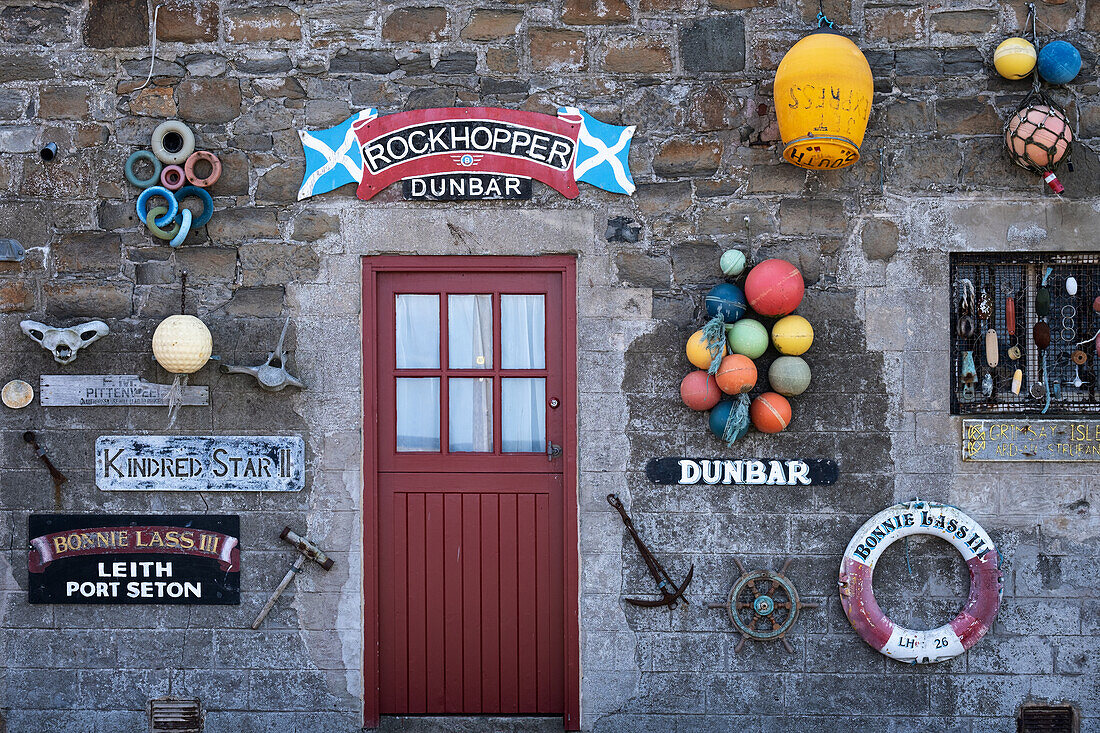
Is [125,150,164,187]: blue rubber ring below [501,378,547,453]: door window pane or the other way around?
the other way around

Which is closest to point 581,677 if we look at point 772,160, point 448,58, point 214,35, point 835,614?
point 835,614

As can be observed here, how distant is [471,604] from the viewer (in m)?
4.45

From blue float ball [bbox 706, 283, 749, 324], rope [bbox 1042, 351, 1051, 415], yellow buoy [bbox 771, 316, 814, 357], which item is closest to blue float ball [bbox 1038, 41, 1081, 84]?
rope [bbox 1042, 351, 1051, 415]

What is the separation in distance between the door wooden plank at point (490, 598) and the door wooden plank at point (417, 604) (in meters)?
0.30

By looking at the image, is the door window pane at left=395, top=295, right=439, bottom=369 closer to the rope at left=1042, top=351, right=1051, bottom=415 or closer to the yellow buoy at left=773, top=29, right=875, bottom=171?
the yellow buoy at left=773, top=29, right=875, bottom=171

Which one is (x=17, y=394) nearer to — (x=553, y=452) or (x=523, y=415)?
(x=523, y=415)

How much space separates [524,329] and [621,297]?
0.53 metres

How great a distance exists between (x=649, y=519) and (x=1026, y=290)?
2.27 metres

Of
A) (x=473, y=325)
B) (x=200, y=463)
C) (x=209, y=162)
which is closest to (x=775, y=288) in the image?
(x=473, y=325)

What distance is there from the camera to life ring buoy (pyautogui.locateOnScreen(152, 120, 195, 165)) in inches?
170

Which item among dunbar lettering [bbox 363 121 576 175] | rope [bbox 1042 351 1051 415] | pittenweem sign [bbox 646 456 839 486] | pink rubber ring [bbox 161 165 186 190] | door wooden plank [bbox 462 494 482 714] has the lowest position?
door wooden plank [bbox 462 494 482 714]

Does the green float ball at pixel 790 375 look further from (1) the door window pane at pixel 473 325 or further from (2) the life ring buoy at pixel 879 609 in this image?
(1) the door window pane at pixel 473 325

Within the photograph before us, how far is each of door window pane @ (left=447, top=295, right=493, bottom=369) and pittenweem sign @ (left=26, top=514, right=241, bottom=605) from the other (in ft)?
5.13

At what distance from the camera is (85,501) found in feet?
14.5
